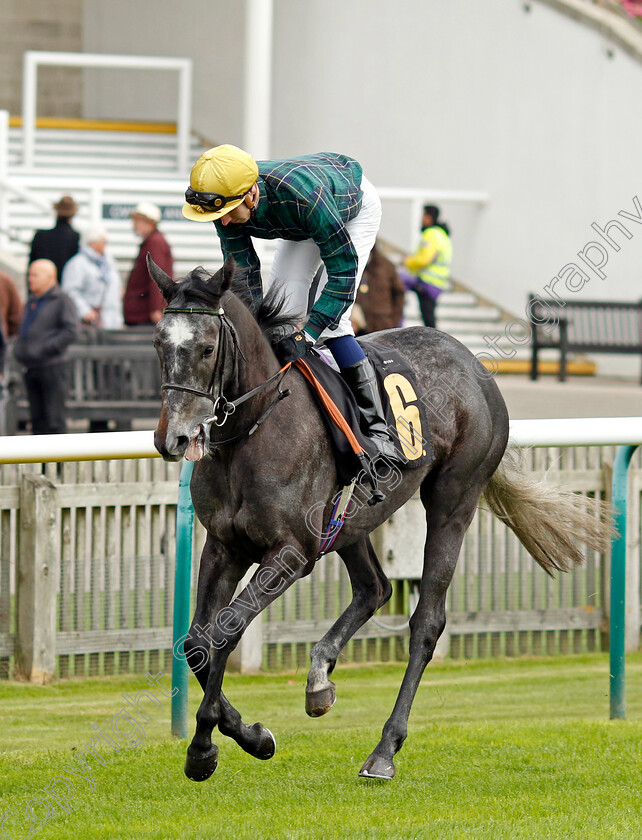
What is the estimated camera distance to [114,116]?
2159 centimetres

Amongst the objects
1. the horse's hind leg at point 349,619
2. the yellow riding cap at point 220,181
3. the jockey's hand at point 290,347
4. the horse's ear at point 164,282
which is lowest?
the horse's hind leg at point 349,619

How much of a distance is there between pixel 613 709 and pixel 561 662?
1.54m

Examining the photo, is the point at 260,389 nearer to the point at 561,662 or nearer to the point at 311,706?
the point at 311,706

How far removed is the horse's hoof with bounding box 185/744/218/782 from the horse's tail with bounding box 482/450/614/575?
1863 millimetres

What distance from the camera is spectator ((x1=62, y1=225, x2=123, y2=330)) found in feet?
38.4

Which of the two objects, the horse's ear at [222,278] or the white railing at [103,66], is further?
the white railing at [103,66]

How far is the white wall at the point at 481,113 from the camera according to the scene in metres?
16.0

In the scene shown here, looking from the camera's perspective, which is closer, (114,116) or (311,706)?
(311,706)

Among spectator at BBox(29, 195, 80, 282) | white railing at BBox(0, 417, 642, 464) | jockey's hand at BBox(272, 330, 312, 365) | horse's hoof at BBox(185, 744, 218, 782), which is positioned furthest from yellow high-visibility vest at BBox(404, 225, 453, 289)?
horse's hoof at BBox(185, 744, 218, 782)

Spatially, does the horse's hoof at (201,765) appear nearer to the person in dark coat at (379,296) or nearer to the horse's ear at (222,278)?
the horse's ear at (222,278)

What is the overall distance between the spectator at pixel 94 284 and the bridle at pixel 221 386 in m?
7.66

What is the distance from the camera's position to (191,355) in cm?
393

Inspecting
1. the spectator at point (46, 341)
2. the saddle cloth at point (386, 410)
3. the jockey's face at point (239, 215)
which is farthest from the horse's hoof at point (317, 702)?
the spectator at point (46, 341)

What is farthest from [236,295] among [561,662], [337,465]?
[561,662]
